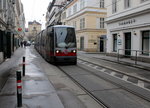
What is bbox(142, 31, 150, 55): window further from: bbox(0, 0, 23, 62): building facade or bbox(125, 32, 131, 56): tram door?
bbox(0, 0, 23, 62): building facade

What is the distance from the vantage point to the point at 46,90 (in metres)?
6.89

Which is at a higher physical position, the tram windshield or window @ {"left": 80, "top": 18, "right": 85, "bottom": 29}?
window @ {"left": 80, "top": 18, "right": 85, "bottom": 29}

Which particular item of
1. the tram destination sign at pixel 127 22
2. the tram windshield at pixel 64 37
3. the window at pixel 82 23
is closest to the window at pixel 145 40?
the tram destination sign at pixel 127 22

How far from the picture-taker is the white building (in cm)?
1659

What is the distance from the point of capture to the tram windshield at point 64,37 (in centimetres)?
1408

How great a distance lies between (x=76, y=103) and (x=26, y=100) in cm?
155

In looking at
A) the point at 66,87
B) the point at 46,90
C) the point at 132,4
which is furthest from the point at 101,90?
the point at 132,4

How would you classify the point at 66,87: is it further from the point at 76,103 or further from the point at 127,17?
the point at 127,17

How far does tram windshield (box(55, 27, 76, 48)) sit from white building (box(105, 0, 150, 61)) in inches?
198

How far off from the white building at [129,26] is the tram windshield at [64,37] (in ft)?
16.5

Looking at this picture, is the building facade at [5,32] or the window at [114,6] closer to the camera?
the building facade at [5,32]

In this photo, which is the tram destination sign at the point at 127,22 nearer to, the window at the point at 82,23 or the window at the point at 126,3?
the window at the point at 126,3

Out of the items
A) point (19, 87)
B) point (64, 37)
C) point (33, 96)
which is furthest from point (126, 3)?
point (19, 87)

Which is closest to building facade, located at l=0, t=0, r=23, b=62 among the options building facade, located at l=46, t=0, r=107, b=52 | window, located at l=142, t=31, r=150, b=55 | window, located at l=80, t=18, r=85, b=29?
building facade, located at l=46, t=0, r=107, b=52
